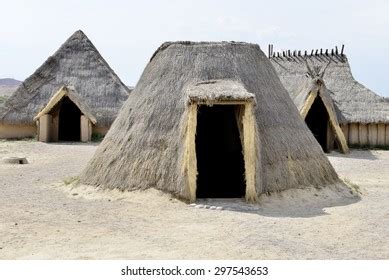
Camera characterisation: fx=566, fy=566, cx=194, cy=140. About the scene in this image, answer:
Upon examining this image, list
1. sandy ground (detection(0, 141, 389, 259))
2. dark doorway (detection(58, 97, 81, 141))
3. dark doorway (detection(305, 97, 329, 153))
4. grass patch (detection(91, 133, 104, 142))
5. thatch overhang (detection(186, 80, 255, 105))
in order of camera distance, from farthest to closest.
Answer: dark doorway (detection(58, 97, 81, 141)) → grass patch (detection(91, 133, 104, 142)) → dark doorway (detection(305, 97, 329, 153)) → thatch overhang (detection(186, 80, 255, 105)) → sandy ground (detection(0, 141, 389, 259))

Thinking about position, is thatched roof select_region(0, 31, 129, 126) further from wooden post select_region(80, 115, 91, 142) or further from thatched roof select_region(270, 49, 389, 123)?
thatched roof select_region(270, 49, 389, 123)

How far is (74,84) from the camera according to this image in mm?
27312

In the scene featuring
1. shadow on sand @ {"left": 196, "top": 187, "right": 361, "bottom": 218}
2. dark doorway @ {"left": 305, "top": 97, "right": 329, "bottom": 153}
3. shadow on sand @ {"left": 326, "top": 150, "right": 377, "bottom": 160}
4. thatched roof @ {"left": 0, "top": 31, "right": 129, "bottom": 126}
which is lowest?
shadow on sand @ {"left": 326, "top": 150, "right": 377, "bottom": 160}

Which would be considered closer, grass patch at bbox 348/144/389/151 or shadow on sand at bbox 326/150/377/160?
shadow on sand at bbox 326/150/377/160

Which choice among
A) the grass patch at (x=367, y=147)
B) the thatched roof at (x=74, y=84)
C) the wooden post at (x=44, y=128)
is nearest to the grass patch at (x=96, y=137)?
the thatched roof at (x=74, y=84)

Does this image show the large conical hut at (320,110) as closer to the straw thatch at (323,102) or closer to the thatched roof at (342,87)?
the straw thatch at (323,102)

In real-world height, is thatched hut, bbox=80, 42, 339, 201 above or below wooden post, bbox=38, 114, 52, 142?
above

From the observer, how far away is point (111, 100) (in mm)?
26750

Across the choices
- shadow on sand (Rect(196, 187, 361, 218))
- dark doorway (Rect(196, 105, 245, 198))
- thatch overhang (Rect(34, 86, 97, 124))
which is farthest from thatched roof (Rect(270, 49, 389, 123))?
shadow on sand (Rect(196, 187, 361, 218))

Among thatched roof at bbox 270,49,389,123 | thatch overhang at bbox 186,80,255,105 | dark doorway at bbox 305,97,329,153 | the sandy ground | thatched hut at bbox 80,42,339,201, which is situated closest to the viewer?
the sandy ground

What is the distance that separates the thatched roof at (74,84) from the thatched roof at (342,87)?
27.0 ft

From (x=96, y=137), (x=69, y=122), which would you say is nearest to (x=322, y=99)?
(x=96, y=137)

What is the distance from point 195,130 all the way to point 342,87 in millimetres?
17407

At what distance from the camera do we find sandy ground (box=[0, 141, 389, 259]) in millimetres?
7438
